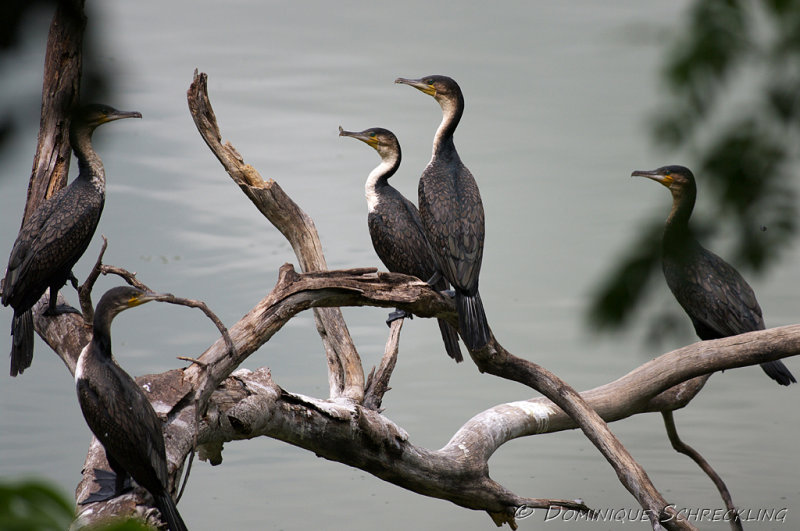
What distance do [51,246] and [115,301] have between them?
2.93 ft

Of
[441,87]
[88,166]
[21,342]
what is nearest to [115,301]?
[21,342]

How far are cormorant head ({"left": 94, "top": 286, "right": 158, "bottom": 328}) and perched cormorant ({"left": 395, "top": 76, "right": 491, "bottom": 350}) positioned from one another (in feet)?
3.33

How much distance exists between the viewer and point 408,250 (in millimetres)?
3516

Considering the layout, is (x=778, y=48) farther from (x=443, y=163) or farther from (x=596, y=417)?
(x=443, y=163)

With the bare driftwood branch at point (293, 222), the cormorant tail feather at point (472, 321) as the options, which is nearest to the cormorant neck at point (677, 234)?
the cormorant tail feather at point (472, 321)

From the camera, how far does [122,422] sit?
6.43ft

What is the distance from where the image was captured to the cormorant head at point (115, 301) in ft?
7.00

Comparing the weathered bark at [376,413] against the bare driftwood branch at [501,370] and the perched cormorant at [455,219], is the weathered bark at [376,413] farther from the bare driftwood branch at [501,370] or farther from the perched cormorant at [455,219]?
the bare driftwood branch at [501,370]

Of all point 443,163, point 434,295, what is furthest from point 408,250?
point 434,295

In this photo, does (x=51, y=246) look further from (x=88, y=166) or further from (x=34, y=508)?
(x=34, y=508)

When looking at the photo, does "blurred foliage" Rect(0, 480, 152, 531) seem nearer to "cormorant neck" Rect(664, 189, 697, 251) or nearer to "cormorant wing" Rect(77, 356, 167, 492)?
"cormorant neck" Rect(664, 189, 697, 251)

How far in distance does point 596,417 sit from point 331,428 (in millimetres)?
910

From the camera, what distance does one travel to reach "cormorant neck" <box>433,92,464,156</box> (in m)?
3.20

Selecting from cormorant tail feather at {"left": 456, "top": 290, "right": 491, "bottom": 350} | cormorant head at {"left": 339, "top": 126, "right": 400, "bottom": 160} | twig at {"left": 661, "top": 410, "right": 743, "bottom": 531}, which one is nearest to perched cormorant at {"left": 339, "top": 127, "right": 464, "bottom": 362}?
cormorant head at {"left": 339, "top": 126, "right": 400, "bottom": 160}
